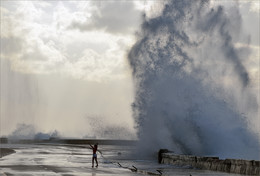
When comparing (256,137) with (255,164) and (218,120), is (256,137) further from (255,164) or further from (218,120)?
(255,164)

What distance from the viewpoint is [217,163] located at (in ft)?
69.9

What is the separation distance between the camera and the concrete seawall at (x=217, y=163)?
17.4 meters

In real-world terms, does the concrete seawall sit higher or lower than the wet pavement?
higher

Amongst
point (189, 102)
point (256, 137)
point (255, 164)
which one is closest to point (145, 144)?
point (189, 102)

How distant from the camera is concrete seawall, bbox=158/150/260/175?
57.2 ft

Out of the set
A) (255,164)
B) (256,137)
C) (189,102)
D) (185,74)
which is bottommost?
(255,164)

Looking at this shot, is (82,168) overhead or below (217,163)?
below

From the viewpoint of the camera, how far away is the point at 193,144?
3850 cm

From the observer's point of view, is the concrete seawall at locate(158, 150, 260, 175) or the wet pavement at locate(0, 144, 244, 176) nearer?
the concrete seawall at locate(158, 150, 260, 175)

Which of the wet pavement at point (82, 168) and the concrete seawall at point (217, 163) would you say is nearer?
the concrete seawall at point (217, 163)

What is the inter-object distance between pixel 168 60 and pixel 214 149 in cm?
906

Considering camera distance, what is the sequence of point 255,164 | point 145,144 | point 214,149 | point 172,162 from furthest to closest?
1. point 145,144
2. point 214,149
3. point 172,162
4. point 255,164

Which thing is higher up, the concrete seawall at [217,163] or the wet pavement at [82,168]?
the concrete seawall at [217,163]

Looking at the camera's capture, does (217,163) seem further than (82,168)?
No
